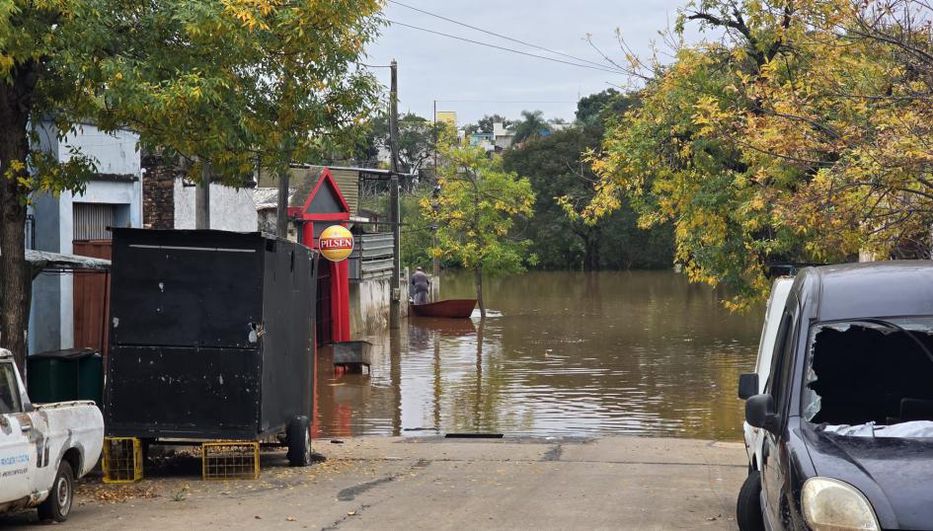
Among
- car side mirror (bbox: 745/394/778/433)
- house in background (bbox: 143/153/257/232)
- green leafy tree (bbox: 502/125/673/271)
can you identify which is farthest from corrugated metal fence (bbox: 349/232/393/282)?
car side mirror (bbox: 745/394/778/433)

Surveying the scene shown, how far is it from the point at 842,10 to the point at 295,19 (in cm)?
558

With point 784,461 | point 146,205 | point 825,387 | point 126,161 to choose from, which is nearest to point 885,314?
point 825,387

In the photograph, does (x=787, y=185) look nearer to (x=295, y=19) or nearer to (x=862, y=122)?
(x=862, y=122)

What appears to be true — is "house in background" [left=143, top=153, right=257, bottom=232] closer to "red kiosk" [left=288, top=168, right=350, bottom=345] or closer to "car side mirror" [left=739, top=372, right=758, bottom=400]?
"red kiosk" [left=288, top=168, right=350, bottom=345]

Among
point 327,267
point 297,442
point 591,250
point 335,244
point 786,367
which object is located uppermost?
point 591,250

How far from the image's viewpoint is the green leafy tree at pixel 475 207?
5900 cm

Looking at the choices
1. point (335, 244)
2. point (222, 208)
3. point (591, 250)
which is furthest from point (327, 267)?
point (591, 250)

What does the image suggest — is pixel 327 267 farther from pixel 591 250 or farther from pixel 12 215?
pixel 591 250

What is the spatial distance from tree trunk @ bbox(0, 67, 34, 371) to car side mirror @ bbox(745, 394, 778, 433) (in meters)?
8.46

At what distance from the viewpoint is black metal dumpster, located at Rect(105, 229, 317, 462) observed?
1313 cm

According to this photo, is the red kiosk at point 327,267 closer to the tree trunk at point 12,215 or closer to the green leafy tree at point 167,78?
the green leafy tree at point 167,78

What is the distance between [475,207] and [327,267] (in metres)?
19.7

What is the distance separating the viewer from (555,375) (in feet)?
101

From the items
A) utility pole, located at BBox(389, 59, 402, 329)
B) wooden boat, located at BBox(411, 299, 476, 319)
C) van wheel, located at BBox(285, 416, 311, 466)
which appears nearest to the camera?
van wheel, located at BBox(285, 416, 311, 466)
